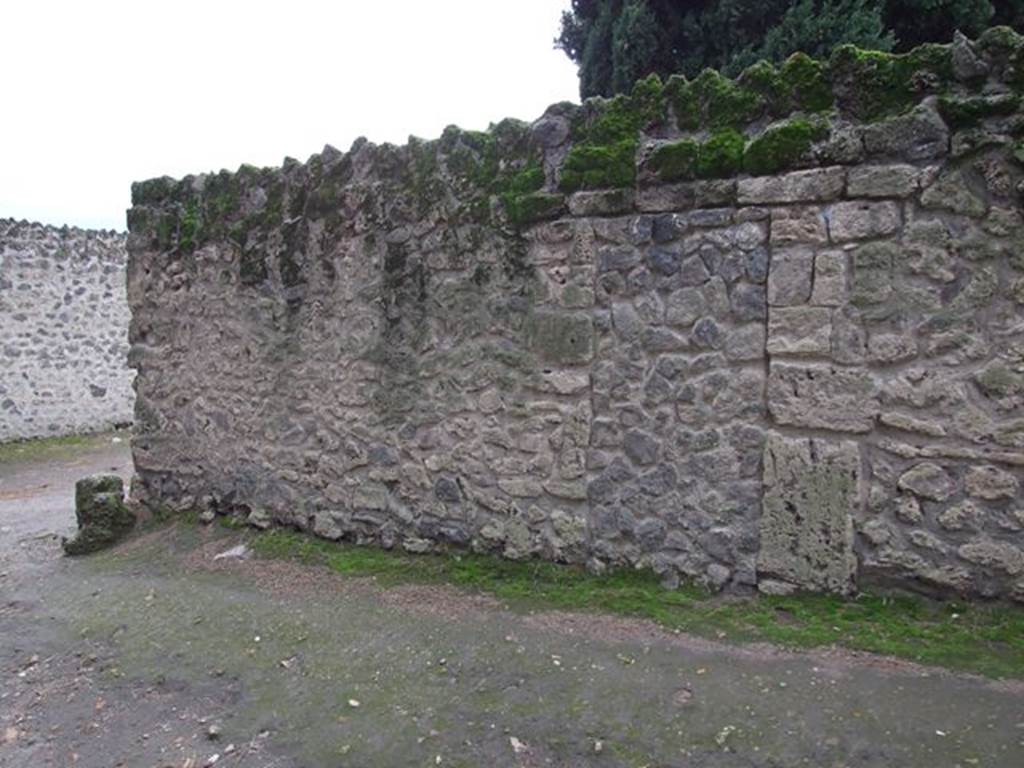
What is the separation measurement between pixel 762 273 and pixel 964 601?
1669mm

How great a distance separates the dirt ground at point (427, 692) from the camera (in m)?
2.94

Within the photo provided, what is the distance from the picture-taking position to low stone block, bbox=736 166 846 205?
3.69 metres

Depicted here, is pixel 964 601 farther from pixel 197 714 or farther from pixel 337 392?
pixel 337 392

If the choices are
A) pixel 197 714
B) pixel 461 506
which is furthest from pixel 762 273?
pixel 197 714

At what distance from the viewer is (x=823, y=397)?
148 inches

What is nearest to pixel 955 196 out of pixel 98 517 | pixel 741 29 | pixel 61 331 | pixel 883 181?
pixel 883 181

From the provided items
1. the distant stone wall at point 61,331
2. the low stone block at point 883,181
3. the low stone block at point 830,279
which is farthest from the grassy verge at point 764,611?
the distant stone wall at point 61,331

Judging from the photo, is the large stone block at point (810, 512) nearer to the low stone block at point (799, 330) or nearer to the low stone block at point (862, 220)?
the low stone block at point (799, 330)

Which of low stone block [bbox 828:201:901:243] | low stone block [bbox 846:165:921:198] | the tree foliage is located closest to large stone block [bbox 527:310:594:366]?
low stone block [bbox 828:201:901:243]

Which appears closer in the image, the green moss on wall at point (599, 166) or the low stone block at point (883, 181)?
the low stone block at point (883, 181)

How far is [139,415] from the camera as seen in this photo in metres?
6.73

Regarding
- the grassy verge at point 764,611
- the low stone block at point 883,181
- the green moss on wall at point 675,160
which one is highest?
the green moss on wall at point 675,160

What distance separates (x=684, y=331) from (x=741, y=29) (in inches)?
183

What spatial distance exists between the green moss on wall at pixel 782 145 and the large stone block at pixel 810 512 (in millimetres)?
1256
